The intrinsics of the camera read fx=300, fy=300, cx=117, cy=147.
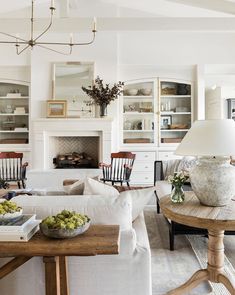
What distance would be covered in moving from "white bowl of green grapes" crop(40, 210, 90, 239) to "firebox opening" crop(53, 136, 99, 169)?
5283 mm

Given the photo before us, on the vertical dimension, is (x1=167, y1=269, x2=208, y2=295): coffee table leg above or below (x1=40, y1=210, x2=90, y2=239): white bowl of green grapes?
below

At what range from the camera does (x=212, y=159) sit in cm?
208

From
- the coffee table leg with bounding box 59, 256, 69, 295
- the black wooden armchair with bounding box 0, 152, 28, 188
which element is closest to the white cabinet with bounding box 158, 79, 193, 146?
the black wooden armchair with bounding box 0, 152, 28, 188

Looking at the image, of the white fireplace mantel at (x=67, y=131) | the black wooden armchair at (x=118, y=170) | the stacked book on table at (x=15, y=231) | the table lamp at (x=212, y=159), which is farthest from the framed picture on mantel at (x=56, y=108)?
the stacked book on table at (x=15, y=231)

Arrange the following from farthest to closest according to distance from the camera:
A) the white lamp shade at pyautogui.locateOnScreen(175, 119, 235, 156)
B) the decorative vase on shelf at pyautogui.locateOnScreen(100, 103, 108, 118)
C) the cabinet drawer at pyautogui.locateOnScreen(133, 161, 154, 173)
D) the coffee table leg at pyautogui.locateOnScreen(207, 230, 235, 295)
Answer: the cabinet drawer at pyautogui.locateOnScreen(133, 161, 154, 173)
the decorative vase on shelf at pyautogui.locateOnScreen(100, 103, 108, 118)
the coffee table leg at pyautogui.locateOnScreen(207, 230, 235, 295)
the white lamp shade at pyautogui.locateOnScreen(175, 119, 235, 156)

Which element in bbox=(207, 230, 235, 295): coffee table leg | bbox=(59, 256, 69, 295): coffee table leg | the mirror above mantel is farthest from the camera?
the mirror above mantel

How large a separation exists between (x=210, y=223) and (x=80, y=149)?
17.7ft

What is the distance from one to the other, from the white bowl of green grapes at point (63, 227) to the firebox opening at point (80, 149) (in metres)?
5.28

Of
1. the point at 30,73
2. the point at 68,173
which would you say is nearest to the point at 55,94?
the point at 30,73

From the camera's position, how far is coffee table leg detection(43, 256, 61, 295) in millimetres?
1409

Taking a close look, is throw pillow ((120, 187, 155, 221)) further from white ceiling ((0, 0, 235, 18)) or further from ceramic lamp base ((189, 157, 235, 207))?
white ceiling ((0, 0, 235, 18))

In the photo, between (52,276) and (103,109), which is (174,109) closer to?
(103,109)

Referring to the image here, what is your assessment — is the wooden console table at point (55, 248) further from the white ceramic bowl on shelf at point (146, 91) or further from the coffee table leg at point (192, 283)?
the white ceramic bowl on shelf at point (146, 91)

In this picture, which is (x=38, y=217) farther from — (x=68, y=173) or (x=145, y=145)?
(x=145, y=145)
